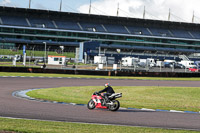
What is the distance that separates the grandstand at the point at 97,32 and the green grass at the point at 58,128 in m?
64.4

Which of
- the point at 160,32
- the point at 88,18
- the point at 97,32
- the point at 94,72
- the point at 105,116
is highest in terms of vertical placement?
the point at 88,18

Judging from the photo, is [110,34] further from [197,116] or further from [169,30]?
[197,116]

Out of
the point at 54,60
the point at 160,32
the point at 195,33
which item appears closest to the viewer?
the point at 54,60

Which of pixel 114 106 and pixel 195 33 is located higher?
pixel 195 33

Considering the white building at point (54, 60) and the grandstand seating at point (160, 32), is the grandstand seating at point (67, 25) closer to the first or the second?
the grandstand seating at point (160, 32)

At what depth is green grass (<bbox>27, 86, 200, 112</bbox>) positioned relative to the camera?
18.2m

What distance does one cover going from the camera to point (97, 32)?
9031 centimetres

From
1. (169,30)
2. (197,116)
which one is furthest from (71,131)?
(169,30)

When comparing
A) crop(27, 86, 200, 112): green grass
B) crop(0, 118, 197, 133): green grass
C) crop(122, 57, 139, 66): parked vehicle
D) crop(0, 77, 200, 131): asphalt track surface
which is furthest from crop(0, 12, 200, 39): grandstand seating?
crop(0, 118, 197, 133): green grass

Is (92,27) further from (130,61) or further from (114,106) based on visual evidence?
(114,106)

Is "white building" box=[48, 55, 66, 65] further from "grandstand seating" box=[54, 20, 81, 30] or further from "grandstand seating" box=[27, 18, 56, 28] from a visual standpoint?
"grandstand seating" box=[54, 20, 81, 30]

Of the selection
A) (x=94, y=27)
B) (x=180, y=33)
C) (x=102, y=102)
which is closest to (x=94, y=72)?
(x=102, y=102)

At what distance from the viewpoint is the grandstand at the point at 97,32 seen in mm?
83312

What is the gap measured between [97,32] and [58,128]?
8107cm
